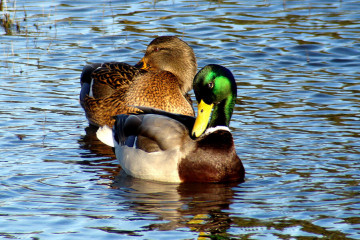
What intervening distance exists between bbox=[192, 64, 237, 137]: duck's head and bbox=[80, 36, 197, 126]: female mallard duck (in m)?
1.19

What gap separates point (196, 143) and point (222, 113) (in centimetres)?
52

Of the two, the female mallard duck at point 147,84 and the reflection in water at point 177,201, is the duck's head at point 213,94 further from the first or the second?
the female mallard duck at point 147,84

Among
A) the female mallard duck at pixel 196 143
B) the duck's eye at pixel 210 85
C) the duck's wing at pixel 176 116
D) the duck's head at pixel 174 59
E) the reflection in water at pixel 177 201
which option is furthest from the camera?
the duck's head at pixel 174 59

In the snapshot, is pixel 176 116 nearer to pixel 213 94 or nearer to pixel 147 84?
pixel 213 94

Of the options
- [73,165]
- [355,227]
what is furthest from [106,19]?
[355,227]

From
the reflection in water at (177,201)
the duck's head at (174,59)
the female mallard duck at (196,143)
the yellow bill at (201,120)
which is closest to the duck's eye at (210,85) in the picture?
the female mallard duck at (196,143)

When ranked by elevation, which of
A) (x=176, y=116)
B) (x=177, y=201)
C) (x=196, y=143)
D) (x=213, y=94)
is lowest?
(x=177, y=201)

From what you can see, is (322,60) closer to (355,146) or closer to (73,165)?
(355,146)

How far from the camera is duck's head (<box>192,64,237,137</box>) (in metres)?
7.96

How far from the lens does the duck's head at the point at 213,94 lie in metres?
7.96

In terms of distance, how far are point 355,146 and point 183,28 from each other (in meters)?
6.07

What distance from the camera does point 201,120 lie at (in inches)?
313

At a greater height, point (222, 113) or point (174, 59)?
point (174, 59)

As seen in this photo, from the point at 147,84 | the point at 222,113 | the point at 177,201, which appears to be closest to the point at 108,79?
the point at 147,84
